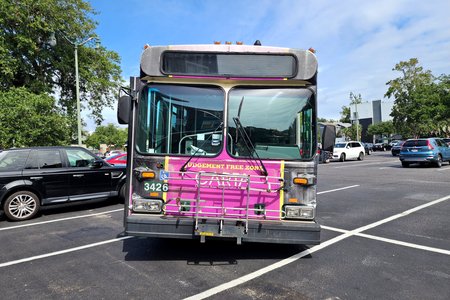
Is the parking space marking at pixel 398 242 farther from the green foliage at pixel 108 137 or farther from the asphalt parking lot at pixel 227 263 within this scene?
the green foliage at pixel 108 137

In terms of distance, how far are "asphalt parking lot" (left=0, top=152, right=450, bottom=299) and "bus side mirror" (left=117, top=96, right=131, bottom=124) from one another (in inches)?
78.6

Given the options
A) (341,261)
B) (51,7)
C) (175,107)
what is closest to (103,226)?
(175,107)

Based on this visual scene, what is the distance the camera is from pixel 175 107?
15.1 feet

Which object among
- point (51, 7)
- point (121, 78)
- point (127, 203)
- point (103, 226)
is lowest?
point (103, 226)

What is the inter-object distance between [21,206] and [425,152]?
67.0 ft

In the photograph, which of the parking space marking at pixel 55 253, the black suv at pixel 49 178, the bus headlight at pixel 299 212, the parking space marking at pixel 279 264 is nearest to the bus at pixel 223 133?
the bus headlight at pixel 299 212

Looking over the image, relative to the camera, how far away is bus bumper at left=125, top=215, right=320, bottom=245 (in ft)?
13.6

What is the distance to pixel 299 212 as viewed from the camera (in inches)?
173

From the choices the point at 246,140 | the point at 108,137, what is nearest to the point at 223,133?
the point at 246,140

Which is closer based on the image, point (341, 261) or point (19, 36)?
point (341, 261)

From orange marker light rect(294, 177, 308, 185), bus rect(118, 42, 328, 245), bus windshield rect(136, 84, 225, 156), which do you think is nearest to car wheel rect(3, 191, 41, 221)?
bus rect(118, 42, 328, 245)

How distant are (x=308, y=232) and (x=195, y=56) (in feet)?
9.26

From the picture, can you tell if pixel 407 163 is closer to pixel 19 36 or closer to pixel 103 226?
pixel 103 226

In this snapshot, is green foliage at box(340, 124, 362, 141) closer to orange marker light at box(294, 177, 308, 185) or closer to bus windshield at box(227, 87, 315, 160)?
bus windshield at box(227, 87, 315, 160)
